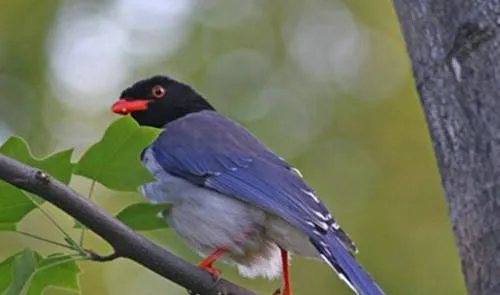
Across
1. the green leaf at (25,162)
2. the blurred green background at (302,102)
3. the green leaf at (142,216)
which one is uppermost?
the green leaf at (25,162)

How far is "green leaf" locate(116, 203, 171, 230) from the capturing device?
2783 millimetres

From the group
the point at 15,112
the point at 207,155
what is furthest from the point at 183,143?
the point at 15,112

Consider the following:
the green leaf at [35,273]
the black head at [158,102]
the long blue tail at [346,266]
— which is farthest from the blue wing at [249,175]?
the green leaf at [35,273]

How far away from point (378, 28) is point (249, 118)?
143 cm

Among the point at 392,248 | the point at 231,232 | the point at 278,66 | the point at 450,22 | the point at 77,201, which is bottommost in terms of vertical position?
the point at 392,248

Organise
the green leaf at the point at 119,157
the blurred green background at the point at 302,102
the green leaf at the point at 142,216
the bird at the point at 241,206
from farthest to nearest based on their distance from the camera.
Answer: the blurred green background at the point at 302,102
the bird at the point at 241,206
the green leaf at the point at 142,216
the green leaf at the point at 119,157

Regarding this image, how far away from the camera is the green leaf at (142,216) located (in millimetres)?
2783

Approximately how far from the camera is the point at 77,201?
2.57 m

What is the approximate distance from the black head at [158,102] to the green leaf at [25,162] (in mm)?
2179

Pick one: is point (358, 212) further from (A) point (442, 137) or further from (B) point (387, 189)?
(A) point (442, 137)

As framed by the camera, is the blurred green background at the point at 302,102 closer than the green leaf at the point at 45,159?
No

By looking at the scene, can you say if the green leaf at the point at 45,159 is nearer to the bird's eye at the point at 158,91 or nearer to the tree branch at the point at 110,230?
the tree branch at the point at 110,230

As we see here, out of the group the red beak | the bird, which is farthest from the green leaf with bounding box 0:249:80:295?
the red beak

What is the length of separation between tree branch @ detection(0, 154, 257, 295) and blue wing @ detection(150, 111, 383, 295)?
0.51 m
